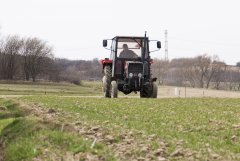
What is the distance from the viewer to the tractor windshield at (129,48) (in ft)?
80.3

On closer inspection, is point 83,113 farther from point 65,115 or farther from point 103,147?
point 103,147

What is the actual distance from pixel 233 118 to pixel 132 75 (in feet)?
41.2

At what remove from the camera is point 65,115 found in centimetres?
1354

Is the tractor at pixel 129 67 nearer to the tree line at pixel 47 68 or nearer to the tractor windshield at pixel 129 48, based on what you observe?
the tractor windshield at pixel 129 48

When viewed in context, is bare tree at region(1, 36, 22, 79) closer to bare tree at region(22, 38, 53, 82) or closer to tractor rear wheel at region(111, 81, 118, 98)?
bare tree at region(22, 38, 53, 82)

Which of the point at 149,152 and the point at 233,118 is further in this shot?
the point at 233,118

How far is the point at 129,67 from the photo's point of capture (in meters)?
24.0

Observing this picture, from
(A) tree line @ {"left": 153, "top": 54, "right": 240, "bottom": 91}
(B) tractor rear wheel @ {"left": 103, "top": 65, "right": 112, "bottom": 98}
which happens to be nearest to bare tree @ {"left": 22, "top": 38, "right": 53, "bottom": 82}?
(A) tree line @ {"left": 153, "top": 54, "right": 240, "bottom": 91}

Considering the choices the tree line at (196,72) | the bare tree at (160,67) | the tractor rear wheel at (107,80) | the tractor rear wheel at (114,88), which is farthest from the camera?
the bare tree at (160,67)

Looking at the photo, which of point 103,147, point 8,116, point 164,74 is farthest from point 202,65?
point 103,147

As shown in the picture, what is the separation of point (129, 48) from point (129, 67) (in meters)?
1.42

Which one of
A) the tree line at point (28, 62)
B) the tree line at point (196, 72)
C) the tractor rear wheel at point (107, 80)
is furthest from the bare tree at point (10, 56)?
the tractor rear wheel at point (107, 80)

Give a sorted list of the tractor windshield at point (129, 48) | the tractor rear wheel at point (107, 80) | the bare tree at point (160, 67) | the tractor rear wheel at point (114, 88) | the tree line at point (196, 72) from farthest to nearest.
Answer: the bare tree at point (160, 67)
the tree line at point (196, 72)
the tractor rear wheel at point (107, 80)
the tractor windshield at point (129, 48)
the tractor rear wheel at point (114, 88)

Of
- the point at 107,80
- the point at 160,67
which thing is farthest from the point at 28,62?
the point at 107,80
